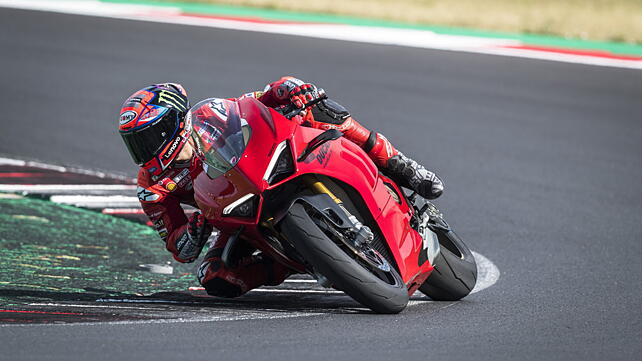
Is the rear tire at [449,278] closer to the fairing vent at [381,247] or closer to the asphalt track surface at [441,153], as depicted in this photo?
the asphalt track surface at [441,153]

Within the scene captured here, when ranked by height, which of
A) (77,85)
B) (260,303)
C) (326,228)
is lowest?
(77,85)

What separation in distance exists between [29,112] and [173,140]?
684 cm

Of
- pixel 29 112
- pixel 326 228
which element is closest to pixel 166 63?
pixel 29 112

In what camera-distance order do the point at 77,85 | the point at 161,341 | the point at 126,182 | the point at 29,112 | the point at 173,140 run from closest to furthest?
the point at 161,341, the point at 173,140, the point at 126,182, the point at 29,112, the point at 77,85

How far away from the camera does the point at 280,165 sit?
4934 mm

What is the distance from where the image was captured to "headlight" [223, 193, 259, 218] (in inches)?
193

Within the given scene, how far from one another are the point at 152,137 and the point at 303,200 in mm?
1135

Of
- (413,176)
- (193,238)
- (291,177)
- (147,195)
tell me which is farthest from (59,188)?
(291,177)

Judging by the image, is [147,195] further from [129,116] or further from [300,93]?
[300,93]

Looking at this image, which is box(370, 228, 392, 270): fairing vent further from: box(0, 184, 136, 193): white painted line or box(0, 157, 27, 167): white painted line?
box(0, 157, 27, 167): white painted line

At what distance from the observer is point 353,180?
512 cm

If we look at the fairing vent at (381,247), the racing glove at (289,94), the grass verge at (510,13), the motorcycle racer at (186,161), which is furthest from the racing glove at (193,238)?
the grass verge at (510,13)

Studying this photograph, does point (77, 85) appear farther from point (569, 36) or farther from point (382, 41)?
point (569, 36)

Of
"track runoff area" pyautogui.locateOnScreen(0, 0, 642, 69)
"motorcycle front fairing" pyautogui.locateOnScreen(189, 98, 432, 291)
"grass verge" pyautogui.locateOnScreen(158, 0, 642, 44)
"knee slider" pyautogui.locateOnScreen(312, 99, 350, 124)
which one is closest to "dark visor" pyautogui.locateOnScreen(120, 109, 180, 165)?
"motorcycle front fairing" pyautogui.locateOnScreen(189, 98, 432, 291)
